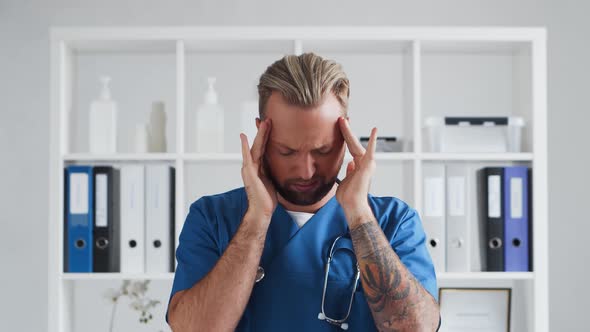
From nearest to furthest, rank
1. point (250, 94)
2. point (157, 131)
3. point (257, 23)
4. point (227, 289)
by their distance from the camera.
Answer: point (227, 289) → point (157, 131) → point (250, 94) → point (257, 23)

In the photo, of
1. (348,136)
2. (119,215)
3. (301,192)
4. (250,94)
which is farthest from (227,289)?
(250,94)

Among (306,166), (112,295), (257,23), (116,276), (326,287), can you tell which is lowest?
(112,295)

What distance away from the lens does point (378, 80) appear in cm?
278

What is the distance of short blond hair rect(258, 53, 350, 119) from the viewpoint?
4.34ft

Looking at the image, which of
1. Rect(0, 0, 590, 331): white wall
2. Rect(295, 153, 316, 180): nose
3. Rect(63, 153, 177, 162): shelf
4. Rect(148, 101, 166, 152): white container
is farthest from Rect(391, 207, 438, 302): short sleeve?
Rect(0, 0, 590, 331): white wall

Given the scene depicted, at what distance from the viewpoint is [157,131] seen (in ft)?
7.84

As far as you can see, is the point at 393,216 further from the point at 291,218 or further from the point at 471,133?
the point at 471,133

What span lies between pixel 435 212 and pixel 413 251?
0.92 m

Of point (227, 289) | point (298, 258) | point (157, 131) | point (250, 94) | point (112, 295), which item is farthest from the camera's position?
point (250, 94)

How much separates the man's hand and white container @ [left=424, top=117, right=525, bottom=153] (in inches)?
40.2

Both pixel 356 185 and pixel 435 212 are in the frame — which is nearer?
pixel 356 185

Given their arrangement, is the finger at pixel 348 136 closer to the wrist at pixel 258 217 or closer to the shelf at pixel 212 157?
the wrist at pixel 258 217

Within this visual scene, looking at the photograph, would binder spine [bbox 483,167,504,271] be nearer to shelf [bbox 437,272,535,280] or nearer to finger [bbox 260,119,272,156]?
shelf [bbox 437,272,535,280]
